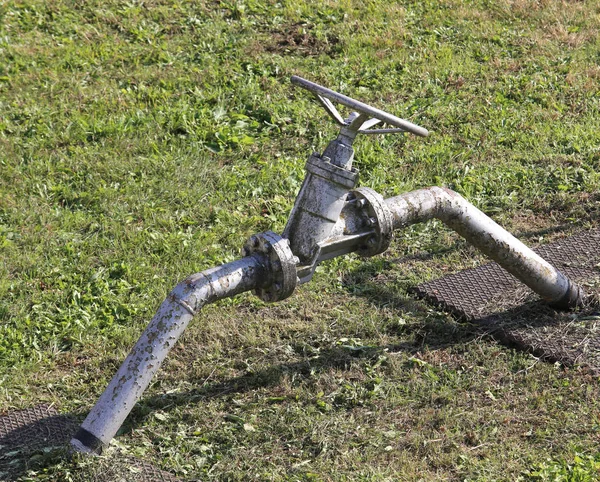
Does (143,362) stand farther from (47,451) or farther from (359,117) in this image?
(359,117)

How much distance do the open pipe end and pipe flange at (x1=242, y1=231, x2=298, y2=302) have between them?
152 centimetres

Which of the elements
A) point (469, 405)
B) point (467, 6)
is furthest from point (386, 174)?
point (467, 6)

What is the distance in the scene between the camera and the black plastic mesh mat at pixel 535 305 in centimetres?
439

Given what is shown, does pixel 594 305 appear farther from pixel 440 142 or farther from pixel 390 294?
pixel 440 142

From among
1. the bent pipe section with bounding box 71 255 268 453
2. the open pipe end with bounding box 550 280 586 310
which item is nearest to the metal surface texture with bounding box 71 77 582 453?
the bent pipe section with bounding box 71 255 268 453

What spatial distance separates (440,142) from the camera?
6.38 meters

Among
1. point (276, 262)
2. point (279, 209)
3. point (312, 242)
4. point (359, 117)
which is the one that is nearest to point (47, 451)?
point (276, 262)

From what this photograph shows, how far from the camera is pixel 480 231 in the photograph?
430 cm

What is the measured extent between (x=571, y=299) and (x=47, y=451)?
2559 mm

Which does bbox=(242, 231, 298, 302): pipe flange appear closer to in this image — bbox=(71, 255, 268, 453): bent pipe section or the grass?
bbox=(71, 255, 268, 453): bent pipe section

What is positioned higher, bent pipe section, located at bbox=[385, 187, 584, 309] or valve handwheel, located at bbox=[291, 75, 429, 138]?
valve handwheel, located at bbox=[291, 75, 429, 138]

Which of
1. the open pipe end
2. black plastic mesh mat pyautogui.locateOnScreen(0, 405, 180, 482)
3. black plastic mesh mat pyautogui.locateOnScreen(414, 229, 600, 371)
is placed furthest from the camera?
the open pipe end

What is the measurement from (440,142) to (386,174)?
0.60m

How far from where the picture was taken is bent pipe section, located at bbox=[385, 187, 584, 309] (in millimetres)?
4176
